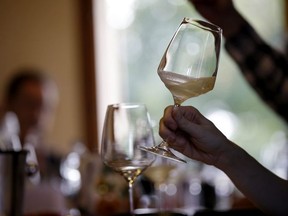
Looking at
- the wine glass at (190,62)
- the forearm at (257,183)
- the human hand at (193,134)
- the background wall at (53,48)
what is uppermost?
the background wall at (53,48)

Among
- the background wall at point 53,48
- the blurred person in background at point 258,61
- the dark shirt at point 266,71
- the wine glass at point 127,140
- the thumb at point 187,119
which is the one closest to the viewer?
the thumb at point 187,119

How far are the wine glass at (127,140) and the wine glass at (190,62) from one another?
0.32ft

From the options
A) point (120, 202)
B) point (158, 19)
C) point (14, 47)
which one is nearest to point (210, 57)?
point (120, 202)

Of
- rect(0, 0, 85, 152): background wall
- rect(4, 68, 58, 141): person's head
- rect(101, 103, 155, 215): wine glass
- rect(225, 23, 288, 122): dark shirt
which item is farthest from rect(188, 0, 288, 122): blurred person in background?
rect(0, 0, 85, 152): background wall

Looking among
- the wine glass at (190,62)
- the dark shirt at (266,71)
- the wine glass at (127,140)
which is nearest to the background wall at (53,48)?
the dark shirt at (266,71)

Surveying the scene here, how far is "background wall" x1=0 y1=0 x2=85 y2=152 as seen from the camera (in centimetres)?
401

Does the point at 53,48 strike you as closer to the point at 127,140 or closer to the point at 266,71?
the point at 266,71

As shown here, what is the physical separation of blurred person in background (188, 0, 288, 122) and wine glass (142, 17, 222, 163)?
0.67m

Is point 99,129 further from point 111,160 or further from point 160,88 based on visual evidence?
point 111,160

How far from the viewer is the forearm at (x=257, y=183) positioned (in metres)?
1.03

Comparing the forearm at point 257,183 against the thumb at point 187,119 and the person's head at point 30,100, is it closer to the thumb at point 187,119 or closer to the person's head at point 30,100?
the thumb at point 187,119

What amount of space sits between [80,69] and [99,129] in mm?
440

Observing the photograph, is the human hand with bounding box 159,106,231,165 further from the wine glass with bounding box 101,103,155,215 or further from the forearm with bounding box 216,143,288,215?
the wine glass with bounding box 101,103,155,215

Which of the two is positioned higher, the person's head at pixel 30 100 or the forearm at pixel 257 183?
the person's head at pixel 30 100
